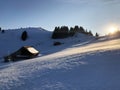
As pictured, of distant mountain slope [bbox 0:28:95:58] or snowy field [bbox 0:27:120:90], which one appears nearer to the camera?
snowy field [bbox 0:27:120:90]

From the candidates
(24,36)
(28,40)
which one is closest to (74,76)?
(28,40)

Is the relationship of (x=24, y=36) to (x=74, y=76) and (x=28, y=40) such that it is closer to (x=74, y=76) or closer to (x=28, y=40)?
(x=28, y=40)

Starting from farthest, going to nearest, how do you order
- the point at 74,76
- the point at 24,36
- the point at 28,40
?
the point at 24,36
the point at 28,40
the point at 74,76

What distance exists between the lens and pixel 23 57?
5059cm

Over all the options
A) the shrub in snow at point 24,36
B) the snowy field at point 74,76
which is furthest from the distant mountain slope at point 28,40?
the snowy field at point 74,76

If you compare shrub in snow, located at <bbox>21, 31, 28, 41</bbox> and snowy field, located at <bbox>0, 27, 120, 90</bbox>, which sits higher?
snowy field, located at <bbox>0, 27, 120, 90</bbox>

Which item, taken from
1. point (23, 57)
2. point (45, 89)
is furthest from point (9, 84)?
point (23, 57)

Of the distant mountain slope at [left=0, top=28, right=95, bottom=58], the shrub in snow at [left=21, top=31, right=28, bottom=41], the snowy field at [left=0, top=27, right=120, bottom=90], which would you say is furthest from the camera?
the shrub in snow at [left=21, top=31, right=28, bottom=41]

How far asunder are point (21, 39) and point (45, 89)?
288 ft

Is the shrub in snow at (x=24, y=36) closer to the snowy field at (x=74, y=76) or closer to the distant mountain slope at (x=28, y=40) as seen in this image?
the distant mountain slope at (x=28, y=40)

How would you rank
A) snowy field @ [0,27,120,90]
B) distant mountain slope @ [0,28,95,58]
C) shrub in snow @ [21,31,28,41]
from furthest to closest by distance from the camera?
shrub in snow @ [21,31,28,41] < distant mountain slope @ [0,28,95,58] < snowy field @ [0,27,120,90]

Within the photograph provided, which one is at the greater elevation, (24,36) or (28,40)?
(24,36)

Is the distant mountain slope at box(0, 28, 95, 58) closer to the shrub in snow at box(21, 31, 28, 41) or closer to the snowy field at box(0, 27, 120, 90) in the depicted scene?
the shrub in snow at box(21, 31, 28, 41)

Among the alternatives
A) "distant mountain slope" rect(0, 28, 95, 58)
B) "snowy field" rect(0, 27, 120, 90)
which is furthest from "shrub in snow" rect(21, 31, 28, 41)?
"snowy field" rect(0, 27, 120, 90)
